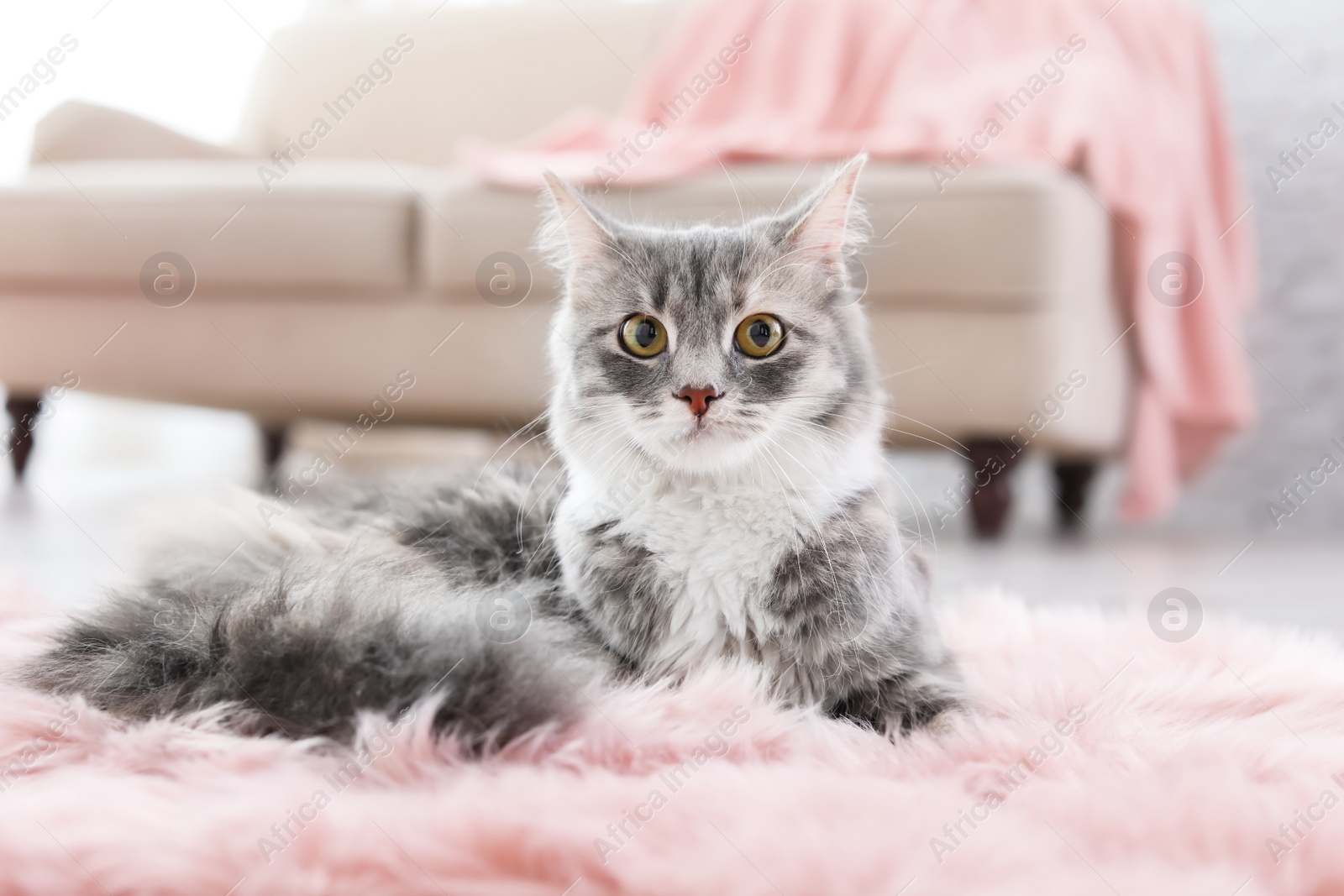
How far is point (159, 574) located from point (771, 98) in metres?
2.52

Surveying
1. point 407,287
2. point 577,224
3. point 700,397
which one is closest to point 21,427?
point 407,287

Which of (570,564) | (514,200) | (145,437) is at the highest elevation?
(514,200)

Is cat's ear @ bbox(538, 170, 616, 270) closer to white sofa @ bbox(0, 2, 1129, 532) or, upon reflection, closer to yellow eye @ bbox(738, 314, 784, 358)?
yellow eye @ bbox(738, 314, 784, 358)

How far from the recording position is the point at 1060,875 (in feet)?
2.07

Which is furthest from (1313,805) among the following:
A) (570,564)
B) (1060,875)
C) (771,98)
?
(771,98)

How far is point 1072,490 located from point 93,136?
10.5 ft

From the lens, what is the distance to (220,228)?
104 inches

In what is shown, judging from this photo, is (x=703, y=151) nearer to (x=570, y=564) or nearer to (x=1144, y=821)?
(x=570, y=564)

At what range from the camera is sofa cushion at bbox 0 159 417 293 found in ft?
8.58

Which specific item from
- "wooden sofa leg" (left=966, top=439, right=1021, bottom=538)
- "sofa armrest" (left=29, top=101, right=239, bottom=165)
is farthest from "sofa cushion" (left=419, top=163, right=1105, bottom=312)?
"sofa armrest" (left=29, top=101, right=239, bottom=165)

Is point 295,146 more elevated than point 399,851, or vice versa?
point 295,146

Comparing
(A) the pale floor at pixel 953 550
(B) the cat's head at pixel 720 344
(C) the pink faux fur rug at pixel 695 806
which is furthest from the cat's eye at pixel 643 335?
(A) the pale floor at pixel 953 550

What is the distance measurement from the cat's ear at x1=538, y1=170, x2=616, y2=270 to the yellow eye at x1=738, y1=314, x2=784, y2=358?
0.64 ft

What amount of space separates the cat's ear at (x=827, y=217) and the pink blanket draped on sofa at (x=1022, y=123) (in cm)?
A: 129
